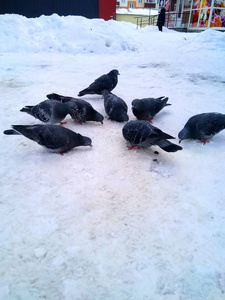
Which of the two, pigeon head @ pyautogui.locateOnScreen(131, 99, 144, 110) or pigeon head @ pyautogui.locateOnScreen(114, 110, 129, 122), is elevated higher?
pigeon head @ pyautogui.locateOnScreen(131, 99, 144, 110)

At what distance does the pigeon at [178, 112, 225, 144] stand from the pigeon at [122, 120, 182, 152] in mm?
465

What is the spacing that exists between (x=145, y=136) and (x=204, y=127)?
2.88 ft

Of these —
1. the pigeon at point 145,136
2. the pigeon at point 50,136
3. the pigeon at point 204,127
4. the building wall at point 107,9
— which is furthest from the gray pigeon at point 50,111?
the building wall at point 107,9

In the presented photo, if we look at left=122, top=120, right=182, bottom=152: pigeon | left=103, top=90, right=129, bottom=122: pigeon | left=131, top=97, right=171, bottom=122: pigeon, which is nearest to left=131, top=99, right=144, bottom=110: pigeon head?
left=131, top=97, right=171, bottom=122: pigeon

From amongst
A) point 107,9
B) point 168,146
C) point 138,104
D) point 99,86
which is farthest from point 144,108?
point 107,9

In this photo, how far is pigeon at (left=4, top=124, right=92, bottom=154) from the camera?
2607 millimetres

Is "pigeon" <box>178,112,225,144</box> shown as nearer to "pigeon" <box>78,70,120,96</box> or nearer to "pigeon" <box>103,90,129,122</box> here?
"pigeon" <box>103,90,129,122</box>

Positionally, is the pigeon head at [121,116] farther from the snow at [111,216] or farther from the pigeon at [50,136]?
the pigeon at [50,136]

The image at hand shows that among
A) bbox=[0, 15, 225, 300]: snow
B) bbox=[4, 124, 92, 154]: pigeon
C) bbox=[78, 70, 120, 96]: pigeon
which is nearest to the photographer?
bbox=[0, 15, 225, 300]: snow

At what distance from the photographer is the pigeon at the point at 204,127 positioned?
9.93 ft

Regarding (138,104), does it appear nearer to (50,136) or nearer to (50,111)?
(50,111)

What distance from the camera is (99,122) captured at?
3740 millimetres

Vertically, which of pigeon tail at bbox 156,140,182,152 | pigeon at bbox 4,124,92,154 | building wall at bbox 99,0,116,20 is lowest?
pigeon tail at bbox 156,140,182,152

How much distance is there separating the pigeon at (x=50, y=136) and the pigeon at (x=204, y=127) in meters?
1.50
